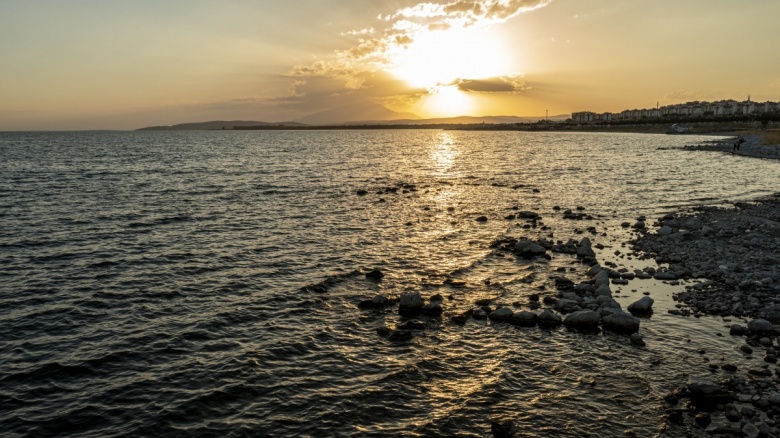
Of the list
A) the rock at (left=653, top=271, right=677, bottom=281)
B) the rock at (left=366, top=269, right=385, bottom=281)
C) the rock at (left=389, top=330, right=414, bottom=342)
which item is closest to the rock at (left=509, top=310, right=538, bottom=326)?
the rock at (left=389, top=330, right=414, bottom=342)

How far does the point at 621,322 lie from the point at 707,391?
4.99m

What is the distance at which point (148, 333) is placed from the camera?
715 inches

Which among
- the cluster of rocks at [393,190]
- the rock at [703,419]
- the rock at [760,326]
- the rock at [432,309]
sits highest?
the cluster of rocks at [393,190]

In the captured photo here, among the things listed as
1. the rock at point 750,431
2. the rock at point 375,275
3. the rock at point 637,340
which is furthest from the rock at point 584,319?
the rock at point 375,275

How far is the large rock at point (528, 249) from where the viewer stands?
Answer: 1140 inches

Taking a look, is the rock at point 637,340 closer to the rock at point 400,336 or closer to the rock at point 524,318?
the rock at point 524,318

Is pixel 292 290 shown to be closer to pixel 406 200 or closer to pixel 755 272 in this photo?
pixel 755 272

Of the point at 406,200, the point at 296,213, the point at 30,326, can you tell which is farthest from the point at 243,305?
the point at 406,200

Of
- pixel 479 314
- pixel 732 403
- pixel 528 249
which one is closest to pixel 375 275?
pixel 479 314

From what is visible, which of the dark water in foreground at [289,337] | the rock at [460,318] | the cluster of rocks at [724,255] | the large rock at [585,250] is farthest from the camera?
the large rock at [585,250]

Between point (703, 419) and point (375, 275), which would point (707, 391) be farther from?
point (375, 275)

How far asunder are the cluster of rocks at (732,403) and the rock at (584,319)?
4332 mm

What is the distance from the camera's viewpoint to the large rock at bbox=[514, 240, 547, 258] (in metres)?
29.0

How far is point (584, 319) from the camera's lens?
18828 millimetres
